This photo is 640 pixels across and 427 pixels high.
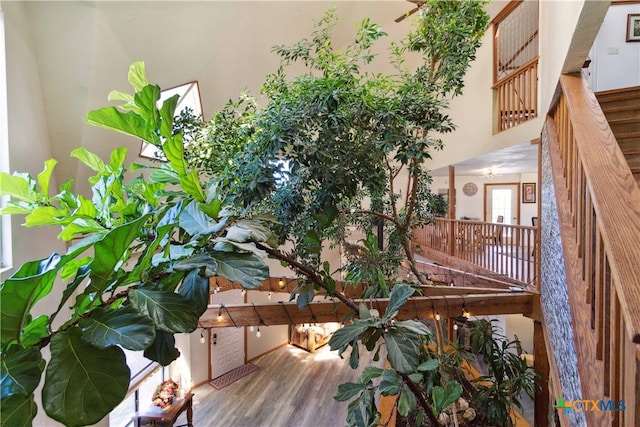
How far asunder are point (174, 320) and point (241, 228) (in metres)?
0.30

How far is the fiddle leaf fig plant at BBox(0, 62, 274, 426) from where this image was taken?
1.61ft

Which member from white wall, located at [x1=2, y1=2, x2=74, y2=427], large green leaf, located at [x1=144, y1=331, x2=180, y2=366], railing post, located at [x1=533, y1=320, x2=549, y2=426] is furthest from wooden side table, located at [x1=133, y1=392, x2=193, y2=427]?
large green leaf, located at [x1=144, y1=331, x2=180, y2=366]

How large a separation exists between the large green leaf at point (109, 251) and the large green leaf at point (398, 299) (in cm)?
87

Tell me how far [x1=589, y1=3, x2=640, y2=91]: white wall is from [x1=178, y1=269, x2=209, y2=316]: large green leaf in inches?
215

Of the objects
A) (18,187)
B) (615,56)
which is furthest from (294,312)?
(615,56)

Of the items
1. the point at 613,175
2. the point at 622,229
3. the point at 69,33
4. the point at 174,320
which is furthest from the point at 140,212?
the point at 69,33

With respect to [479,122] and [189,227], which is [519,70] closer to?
[479,122]

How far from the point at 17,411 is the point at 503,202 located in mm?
11152

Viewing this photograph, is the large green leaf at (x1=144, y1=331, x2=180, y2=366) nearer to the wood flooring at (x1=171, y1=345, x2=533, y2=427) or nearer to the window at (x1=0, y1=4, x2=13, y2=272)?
the window at (x1=0, y1=4, x2=13, y2=272)

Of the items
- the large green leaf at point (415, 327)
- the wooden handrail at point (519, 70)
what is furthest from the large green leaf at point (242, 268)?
the wooden handrail at point (519, 70)

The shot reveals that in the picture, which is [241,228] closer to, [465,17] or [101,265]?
[101,265]

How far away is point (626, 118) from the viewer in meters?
2.08

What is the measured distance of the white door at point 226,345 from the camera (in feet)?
20.6

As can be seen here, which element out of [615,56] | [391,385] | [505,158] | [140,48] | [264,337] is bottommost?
[264,337]
